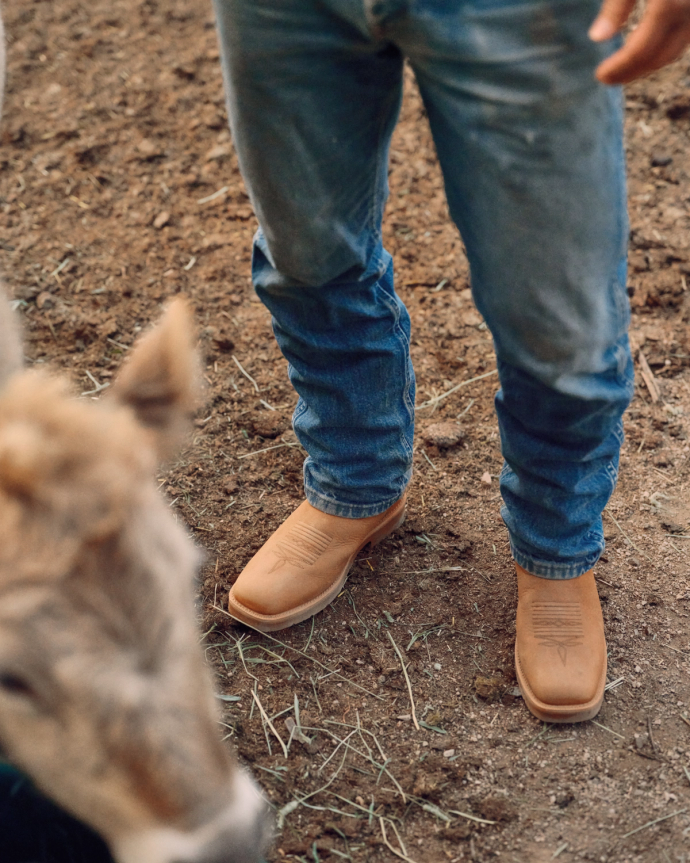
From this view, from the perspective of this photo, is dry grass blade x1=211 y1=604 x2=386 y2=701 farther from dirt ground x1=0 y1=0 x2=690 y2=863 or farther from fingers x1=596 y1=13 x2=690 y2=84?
fingers x1=596 y1=13 x2=690 y2=84

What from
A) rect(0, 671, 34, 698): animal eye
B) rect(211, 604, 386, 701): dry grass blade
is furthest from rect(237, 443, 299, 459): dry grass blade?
rect(0, 671, 34, 698): animal eye

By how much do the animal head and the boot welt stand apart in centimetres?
106

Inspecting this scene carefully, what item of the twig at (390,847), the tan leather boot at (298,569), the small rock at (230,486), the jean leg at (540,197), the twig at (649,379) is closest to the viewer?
the jean leg at (540,197)

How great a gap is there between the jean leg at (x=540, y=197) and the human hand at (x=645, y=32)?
0.27 ft

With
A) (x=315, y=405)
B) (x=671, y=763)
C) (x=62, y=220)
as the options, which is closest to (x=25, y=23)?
(x=62, y=220)

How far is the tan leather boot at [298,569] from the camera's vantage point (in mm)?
2369

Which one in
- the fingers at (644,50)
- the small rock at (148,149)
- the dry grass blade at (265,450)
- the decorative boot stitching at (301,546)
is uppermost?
the fingers at (644,50)

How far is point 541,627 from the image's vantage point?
87.1 inches

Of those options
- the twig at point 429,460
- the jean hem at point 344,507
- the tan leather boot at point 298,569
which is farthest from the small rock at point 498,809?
the twig at point 429,460

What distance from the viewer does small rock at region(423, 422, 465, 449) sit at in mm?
2912

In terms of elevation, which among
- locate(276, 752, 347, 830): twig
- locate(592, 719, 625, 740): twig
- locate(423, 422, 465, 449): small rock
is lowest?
locate(592, 719, 625, 740): twig

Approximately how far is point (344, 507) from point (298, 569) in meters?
0.23

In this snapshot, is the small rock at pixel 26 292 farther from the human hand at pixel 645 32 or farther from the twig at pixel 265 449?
the human hand at pixel 645 32

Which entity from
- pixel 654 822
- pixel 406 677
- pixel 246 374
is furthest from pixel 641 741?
pixel 246 374
